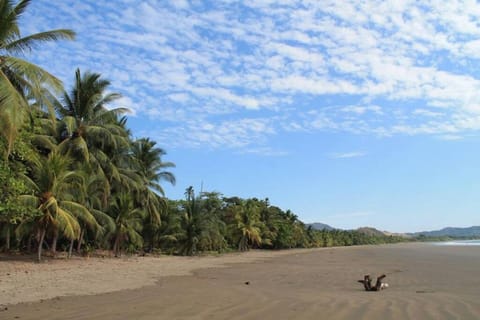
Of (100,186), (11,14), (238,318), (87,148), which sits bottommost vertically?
(238,318)

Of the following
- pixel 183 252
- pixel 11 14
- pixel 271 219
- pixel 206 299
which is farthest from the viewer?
pixel 271 219

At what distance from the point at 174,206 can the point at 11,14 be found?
32.8 meters

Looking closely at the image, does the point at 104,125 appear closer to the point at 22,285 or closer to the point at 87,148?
the point at 87,148

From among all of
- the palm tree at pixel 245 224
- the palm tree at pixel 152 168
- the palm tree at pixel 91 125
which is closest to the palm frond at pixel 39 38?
the palm tree at pixel 91 125

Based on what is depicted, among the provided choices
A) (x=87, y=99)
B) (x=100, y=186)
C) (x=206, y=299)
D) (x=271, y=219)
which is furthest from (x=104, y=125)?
(x=271, y=219)

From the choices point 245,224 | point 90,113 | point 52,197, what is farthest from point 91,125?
point 245,224

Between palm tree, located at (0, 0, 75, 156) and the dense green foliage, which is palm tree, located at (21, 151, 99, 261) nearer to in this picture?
the dense green foliage

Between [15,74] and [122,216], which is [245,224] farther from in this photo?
[15,74]

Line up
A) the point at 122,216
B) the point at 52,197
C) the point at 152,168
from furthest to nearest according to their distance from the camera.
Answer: the point at 152,168 < the point at 122,216 < the point at 52,197

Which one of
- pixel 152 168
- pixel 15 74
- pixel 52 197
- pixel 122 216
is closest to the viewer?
pixel 15 74

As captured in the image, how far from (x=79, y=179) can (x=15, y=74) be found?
971 cm

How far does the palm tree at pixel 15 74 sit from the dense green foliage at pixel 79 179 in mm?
34

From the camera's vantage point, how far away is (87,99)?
91.4ft

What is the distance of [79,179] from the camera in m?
23.7
